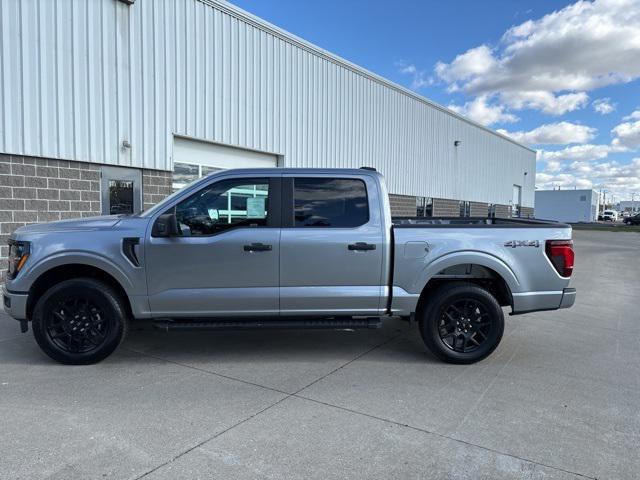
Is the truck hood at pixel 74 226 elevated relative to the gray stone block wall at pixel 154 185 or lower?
lower

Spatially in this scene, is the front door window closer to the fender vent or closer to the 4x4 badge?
the fender vent

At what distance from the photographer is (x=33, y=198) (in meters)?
8.65

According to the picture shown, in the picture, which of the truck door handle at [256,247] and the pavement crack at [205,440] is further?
the truck door handle at [256,247]

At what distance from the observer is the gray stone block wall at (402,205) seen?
1940 centimetres

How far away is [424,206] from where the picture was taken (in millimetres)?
22156

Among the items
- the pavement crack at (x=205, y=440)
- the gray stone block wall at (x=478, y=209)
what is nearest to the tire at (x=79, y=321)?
the pavement crack at (x=205, y=440)

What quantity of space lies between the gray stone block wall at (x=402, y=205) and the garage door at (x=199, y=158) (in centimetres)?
833

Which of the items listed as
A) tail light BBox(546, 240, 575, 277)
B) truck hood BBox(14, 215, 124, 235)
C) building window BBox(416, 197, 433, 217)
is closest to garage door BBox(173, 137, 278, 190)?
truck hood BBox(14, 215, 124, 235)

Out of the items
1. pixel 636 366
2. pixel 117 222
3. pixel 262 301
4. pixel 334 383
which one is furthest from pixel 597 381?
pixel 117 222

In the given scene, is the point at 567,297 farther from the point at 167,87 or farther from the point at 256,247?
the point at 167,87

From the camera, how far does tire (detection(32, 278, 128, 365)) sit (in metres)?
4.50

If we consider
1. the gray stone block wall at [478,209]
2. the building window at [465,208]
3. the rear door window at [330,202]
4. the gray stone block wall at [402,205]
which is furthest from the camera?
the gray stone block wall at [478,209]

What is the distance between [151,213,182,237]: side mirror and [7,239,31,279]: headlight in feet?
4.15

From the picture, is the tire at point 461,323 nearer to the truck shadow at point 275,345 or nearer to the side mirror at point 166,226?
the truck shadow at point 275,345
